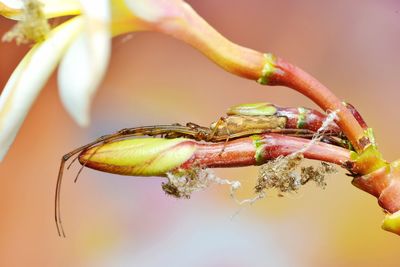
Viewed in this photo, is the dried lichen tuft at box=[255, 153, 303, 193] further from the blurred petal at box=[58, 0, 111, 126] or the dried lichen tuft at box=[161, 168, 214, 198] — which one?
the blurred petal at box=[58, 0, 111, 126]

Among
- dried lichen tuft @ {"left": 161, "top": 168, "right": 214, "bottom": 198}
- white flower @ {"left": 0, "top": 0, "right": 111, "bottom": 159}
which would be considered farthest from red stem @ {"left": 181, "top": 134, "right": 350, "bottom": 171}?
white flower @ {"left": 0, "top": 0, "right": 111, "bottom": 159}

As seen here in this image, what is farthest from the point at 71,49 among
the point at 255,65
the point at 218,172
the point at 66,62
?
the point at 218,172

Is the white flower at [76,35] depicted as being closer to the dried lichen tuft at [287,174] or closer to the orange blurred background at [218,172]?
the dried lichen tuft at [287,174]

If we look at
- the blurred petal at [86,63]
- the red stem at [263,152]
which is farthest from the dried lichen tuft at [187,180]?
the blurred petal at [86,63]

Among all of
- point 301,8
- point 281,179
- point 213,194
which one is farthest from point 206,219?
point 281,179

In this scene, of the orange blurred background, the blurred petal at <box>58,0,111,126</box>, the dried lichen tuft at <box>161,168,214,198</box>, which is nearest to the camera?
the blurred petal at <box>58,0,111,126</box>

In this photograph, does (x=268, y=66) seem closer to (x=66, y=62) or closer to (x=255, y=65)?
(x=255, y=65)
